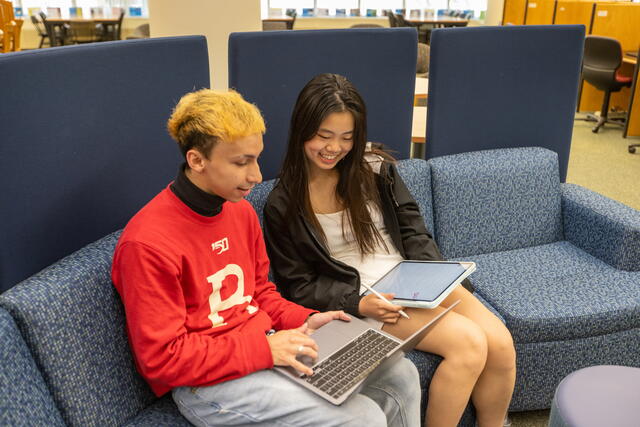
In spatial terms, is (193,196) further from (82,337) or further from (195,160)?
(82,337)

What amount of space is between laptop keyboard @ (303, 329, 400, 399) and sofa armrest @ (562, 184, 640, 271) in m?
1.12

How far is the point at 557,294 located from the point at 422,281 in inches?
22.7

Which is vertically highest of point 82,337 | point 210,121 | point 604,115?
point 210,121

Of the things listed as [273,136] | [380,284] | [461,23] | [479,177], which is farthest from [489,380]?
[461,23]

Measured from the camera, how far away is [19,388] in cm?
104

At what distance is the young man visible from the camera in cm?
117

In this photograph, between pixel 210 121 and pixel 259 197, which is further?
pixel 259 197

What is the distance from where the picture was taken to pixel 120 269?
122 cm

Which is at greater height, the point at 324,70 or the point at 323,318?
the point at 324,70

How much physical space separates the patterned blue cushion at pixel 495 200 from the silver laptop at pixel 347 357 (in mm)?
841

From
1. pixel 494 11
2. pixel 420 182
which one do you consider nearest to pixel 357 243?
pixel 420 182

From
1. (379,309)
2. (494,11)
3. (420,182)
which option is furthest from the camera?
(494,11)

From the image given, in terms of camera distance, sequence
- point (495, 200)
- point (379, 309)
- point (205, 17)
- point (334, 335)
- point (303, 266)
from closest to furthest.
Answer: point (334, 335) < point (379, 309) < point (303, 266) < point (495, 200) < point (205, 17)

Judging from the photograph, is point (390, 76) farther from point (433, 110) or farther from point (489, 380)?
point (489, 380)
